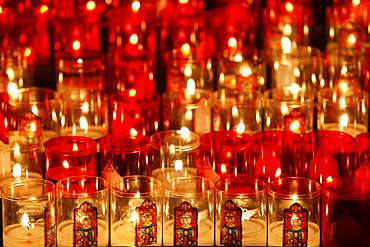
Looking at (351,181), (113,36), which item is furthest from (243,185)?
(113,36)

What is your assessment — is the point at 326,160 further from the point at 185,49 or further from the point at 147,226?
the point at 185,49

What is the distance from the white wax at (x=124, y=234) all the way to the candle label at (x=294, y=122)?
782mm

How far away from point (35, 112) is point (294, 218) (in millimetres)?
1099

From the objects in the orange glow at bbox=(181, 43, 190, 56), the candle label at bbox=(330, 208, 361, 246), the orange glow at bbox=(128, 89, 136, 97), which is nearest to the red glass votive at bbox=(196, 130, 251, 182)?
the candle label at bbox=(330, 208, 361, 246)

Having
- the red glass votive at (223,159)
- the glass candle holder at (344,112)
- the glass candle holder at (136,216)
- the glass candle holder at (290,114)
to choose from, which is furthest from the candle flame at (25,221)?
the glass candle holder at (344,112)

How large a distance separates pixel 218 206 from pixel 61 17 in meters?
1.74

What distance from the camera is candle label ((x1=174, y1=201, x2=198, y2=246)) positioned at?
310 cm

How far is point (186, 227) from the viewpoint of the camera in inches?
123

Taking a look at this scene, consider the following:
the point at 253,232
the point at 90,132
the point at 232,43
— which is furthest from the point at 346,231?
the point at 232,43

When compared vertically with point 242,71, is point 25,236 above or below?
below

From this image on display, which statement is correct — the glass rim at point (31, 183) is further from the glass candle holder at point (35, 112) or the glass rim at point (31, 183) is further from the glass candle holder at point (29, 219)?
the glass candle holder at point (35, 112)

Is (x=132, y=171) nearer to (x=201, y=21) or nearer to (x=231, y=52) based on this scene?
(x=231, y=52)

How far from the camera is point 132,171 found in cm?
334

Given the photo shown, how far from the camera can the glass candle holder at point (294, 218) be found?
3.06 meters
